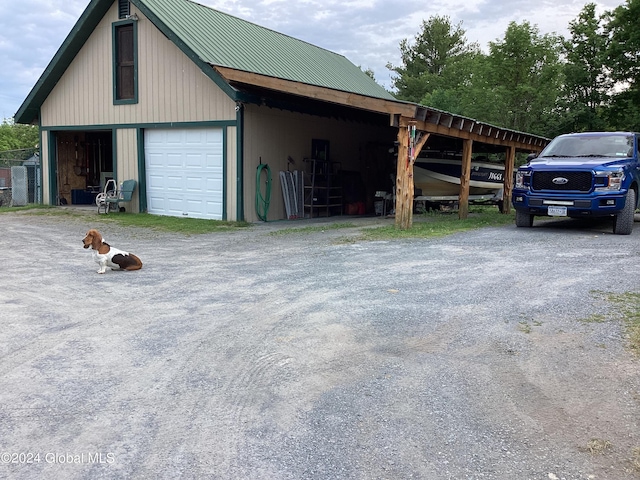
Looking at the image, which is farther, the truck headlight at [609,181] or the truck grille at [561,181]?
the truck grille at [561,181]

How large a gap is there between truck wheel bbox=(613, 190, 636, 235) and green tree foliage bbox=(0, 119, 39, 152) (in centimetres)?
5091

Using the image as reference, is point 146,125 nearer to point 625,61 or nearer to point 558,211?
point 558,211

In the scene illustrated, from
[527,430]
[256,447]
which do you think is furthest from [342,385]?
[527,430]

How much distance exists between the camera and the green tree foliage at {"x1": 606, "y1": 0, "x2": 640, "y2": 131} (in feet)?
90.0

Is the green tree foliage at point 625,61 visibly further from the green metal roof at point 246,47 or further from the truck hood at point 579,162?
the truck hood at point 579,162

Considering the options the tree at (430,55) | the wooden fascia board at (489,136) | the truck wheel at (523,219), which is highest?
the tree at (430,55)

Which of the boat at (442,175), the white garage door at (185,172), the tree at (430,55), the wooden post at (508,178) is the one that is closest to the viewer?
the white garage door at (185,172)

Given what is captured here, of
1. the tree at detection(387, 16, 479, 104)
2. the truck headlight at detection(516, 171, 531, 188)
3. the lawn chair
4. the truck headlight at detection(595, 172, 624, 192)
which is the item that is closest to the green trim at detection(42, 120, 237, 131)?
the lawn chair

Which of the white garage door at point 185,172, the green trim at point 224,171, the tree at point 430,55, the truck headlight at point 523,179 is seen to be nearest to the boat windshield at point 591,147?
the truck headlight at point 523,179

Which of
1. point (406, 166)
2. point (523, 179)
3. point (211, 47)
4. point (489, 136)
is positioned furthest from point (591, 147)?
point (211, 47)

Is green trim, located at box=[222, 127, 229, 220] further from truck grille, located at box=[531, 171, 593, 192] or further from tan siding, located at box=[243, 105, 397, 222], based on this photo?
truck grille, located at box=[531, 171, 593, 192]

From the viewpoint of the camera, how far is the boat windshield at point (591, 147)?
12.0m

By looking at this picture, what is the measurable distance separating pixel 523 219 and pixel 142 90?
36.9 feet

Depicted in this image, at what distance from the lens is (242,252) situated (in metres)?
10.2
